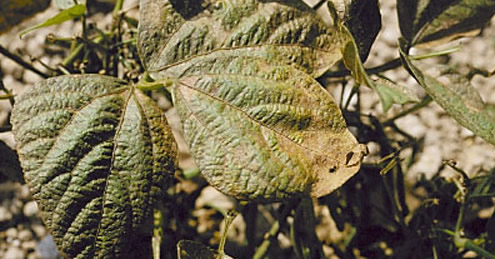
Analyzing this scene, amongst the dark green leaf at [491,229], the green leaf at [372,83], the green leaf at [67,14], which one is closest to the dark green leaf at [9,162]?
the green leaf at [67,14]

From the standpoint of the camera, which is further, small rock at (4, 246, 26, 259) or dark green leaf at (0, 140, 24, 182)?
small rock at (4, 246, 26, 259)

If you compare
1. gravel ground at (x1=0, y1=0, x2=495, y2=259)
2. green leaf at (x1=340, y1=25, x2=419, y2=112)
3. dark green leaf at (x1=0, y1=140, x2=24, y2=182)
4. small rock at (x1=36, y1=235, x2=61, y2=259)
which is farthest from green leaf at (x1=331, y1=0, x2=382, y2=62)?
small rock at (x1=36, y1=235, x2=61, y2=259)

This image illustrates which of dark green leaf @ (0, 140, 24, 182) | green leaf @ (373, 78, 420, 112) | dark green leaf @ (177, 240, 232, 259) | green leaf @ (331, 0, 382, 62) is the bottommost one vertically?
dark green leaf @ (177, 240, 232, 259)

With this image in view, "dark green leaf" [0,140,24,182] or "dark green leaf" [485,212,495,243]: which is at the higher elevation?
"dark green leaf" [0,140,24,182]

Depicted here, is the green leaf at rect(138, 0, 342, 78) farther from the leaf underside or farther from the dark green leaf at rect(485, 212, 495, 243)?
the dark green leaf at rect(485, 212, 495, 243)

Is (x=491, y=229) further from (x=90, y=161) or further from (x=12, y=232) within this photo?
(x=12, y=232)
